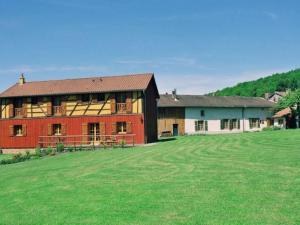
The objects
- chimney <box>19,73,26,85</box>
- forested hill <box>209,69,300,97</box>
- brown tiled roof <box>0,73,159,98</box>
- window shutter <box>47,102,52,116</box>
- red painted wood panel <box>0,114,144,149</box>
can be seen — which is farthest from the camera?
forested hill <box>209,69,300,97</box>

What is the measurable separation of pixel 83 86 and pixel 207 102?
2483cm

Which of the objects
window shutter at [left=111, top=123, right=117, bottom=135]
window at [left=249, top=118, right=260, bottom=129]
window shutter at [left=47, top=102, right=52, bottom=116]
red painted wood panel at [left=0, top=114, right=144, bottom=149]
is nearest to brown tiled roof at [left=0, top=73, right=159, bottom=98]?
window shutter at [left=47, top=102, right=52, bottom=116]

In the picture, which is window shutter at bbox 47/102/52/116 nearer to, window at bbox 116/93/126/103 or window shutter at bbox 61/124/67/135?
window shutter at bbox 61/124/67/135

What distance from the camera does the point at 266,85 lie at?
140m

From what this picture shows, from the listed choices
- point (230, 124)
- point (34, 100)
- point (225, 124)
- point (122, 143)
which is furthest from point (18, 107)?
point (230, 124)

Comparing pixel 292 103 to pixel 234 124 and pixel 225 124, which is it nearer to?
pixel 234 124

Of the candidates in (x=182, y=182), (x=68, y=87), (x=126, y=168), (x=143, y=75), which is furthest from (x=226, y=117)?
(x=182, y=182)

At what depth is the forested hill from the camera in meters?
132

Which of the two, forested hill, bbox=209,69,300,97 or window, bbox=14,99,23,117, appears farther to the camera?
A: forested hill, bbox=209,69,300,97

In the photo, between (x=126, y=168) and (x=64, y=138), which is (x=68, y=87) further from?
(x=126, y=168)

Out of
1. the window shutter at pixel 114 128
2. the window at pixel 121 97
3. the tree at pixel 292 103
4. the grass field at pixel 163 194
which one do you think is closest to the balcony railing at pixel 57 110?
the window shutter at pixel 114 128

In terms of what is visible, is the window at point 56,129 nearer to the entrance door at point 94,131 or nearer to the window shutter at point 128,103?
the entrance door at point 94,131

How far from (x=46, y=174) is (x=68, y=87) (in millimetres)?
22840

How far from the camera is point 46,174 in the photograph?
18703mm
